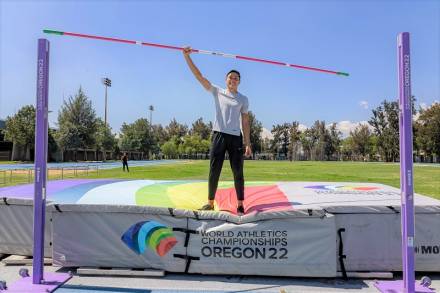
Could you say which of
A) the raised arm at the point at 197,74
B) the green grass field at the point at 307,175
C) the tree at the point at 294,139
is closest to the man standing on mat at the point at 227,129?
the raised arm at the point at 197,74

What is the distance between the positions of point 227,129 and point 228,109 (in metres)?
0.26

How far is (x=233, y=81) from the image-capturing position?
5.05 m

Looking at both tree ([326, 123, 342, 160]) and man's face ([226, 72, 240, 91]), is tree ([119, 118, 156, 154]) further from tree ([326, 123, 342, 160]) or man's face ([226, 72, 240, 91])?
man's face ([226, 72, 240, 91])

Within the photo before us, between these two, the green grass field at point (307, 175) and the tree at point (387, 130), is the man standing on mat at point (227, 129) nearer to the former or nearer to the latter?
the green grass field at point (307, 175)

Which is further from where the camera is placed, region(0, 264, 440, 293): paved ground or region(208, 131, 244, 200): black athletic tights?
region(208, 131, 244, 200): black athletic tights

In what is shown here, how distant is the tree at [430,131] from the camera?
6856 centimetres

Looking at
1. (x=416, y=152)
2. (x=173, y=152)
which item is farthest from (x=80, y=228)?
(x=173, y=152)

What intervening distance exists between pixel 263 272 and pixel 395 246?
60.4 inches

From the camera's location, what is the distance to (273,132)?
108875 mm

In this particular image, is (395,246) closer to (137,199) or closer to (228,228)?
(228,228)

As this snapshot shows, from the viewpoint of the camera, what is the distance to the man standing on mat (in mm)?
4914

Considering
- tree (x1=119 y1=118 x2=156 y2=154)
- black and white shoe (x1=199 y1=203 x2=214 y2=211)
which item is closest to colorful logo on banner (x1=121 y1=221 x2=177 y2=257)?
black and white shoe (x1=199 y1=203 x2=214 y2=211)

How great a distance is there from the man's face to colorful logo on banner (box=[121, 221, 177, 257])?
1.92m

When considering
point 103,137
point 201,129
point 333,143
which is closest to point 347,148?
point 333,143
